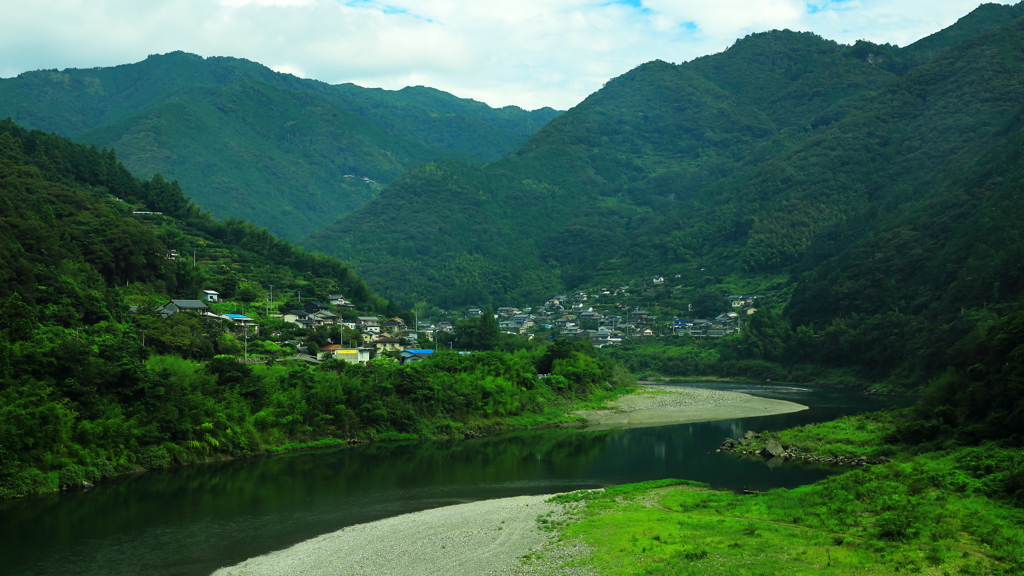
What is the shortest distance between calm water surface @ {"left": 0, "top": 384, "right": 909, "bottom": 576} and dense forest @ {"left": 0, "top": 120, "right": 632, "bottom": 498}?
1923 mm

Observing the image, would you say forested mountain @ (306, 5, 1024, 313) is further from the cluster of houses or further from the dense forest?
the dense forest

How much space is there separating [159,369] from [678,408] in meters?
39.6

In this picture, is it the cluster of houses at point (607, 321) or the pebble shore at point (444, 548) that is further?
the cluster of houses at point (607, 321)

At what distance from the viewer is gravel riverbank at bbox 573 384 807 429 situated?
58.5 meters

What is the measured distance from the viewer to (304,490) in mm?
34031

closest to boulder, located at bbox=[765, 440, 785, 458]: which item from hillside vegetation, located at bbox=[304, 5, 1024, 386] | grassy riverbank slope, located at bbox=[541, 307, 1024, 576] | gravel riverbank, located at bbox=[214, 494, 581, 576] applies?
grassy riverbank slope, located at bbox=[541, 307, 1024, 576]

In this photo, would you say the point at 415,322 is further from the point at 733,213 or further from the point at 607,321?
the point at 733,213

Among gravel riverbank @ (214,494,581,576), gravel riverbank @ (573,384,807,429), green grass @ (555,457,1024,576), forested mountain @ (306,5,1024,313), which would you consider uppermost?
forested mountain @ (306,5,1024,313)

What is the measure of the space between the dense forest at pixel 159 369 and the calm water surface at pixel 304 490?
1923 mm

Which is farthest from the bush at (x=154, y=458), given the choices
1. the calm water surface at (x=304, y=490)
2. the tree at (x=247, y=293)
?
the tree at (x=247, y=293)

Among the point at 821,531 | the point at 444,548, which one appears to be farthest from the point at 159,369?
the point at 821,531

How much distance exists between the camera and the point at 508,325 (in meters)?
131

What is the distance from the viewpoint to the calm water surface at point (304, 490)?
24.3 m

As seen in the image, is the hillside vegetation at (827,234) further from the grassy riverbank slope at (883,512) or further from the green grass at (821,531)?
the green grass at (821,531)
